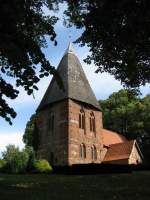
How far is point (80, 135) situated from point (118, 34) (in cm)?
2864

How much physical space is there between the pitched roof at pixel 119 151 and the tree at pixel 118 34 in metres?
26.3

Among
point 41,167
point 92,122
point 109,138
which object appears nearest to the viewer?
point 41,167

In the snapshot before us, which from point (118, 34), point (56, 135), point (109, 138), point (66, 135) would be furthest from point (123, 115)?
point (118, 34)

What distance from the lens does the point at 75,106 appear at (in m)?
49.3

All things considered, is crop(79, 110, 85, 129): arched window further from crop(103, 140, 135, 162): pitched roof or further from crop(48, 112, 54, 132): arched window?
crop(103, 140, 135, 162): pitched roof

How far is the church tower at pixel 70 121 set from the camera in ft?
156

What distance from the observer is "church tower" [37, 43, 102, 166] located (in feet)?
156

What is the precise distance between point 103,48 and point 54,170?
1657 cm

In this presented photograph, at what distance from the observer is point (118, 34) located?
70.9ft

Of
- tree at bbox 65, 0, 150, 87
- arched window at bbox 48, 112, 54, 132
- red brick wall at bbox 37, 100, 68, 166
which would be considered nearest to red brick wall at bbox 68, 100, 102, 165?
red brick wall at bbox 37, 100, 68, 166

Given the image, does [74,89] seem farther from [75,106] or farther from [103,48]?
[103,48]

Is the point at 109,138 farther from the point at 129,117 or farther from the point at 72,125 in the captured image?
the point at 72,125

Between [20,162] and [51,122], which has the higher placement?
[51,122]

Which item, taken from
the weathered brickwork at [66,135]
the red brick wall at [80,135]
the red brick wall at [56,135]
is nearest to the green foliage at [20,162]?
the weathered brickwork at [66,135]
